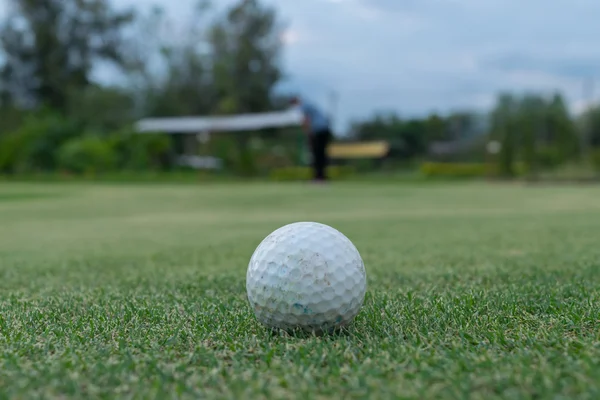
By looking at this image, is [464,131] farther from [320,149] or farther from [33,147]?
[33,147]

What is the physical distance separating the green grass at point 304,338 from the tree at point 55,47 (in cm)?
4263

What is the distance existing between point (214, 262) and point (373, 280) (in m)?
1.53

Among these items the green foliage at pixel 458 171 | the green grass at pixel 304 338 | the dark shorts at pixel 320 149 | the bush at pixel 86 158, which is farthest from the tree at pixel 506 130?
the green grass at pixel 304 338

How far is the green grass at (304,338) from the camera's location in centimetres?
165

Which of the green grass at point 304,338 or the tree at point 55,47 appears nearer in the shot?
the green grass at point 304,338

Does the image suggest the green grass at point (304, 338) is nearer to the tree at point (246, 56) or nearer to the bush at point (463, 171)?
the bush at point (463, 171)

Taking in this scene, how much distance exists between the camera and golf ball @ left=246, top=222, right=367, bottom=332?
2.21 m

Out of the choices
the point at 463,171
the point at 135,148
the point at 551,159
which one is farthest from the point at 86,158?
the point at 551,159

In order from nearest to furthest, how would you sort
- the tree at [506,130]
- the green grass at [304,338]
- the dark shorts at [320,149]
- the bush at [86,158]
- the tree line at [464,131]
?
the green grass at [304,338], the dark shorts at [320,149], the tree at [506,130], the bush at [86,158], the tree line at [464,131]

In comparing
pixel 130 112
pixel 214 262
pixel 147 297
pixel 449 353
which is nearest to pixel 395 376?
pixel 449 353

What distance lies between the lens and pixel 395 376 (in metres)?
1.71

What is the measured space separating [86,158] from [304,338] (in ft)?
95.0

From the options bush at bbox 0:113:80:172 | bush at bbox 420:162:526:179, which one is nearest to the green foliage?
bush at bbox 420:162:526:179

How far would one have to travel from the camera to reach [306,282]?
2225 millimetres
